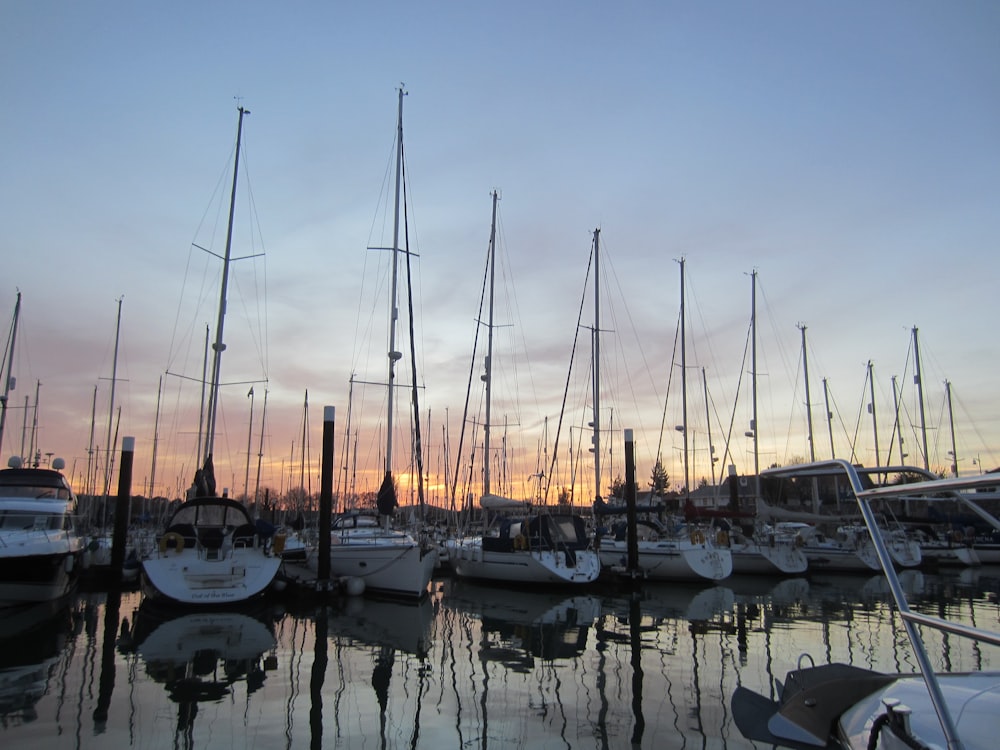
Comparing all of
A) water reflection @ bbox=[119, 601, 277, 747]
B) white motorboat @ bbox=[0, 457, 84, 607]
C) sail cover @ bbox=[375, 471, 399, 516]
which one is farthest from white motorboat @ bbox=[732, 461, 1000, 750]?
white motorboat @ bbox=[0, 457, 84, 607]

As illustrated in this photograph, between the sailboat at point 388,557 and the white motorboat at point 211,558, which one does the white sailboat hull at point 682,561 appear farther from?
the white motorboat at point 211,558

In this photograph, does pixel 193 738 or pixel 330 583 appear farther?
pixel 330 583

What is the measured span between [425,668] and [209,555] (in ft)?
31.8

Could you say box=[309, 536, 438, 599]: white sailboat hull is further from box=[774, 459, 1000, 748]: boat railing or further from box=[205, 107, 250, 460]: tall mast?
box=[774, 459, 1000, 748]: boat railing

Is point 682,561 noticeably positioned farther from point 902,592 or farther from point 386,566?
point 902,592

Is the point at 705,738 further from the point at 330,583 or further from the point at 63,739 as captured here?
the point at 330,583

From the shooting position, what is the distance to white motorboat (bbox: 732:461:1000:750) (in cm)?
463

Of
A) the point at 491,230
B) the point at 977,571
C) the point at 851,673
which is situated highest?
the point at 491,230

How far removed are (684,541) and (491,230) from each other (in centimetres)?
1765

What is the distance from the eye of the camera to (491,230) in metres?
34.8

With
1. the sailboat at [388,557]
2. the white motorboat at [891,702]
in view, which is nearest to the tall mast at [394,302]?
the sailboat at [388,557]

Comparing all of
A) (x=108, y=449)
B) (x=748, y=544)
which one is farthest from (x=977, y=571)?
A: (x=108, y=449)

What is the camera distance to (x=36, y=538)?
1942 cm

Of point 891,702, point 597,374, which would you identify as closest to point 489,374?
point 597,374
